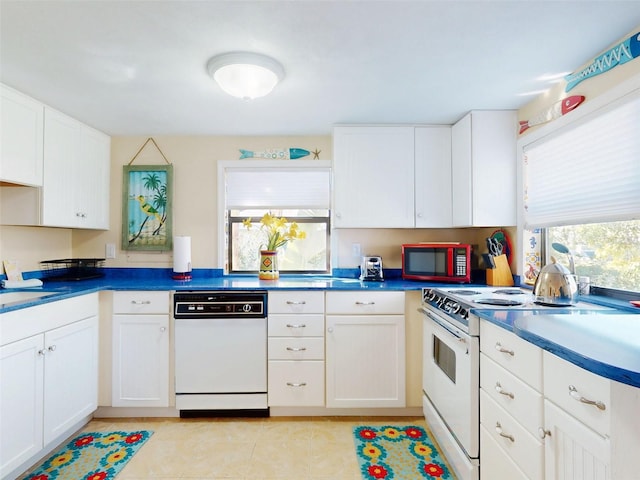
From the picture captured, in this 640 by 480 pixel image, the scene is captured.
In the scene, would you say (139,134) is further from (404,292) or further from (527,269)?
(527,269)

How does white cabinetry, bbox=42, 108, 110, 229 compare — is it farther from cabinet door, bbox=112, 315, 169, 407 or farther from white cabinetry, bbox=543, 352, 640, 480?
white cabinetry, bbox=543, 352, 640, 480

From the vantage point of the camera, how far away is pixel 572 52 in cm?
172

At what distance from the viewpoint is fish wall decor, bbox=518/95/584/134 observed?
1.88 meters

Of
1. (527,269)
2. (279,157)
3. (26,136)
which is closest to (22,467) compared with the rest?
(26,136)

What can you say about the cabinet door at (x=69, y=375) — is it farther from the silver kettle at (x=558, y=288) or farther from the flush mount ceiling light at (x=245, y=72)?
the silver kettle at (x=558, y=288)

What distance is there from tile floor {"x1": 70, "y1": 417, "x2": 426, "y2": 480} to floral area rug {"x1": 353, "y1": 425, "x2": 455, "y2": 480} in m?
0.07

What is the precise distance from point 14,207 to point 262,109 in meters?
1.79

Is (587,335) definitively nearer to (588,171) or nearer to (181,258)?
(588,171)

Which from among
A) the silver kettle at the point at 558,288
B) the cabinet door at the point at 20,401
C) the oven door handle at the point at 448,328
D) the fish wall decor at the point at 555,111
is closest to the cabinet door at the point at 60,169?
the cabinet door at the point at 20,401

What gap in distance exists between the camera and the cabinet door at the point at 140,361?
2.42 metres

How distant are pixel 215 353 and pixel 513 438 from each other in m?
1.84

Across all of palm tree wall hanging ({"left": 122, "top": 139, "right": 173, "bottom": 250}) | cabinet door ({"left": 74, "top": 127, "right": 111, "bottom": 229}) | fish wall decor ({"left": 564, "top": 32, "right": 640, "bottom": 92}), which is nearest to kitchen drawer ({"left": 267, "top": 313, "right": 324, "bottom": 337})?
palm tree wall hanging ({"left": 122, "top": 139, "right": 173, "bottom": 250})

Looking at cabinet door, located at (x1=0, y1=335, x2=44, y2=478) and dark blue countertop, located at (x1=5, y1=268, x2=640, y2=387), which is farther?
cabinet door, located at (x1=0, y1=335, x2=44, y2=478)

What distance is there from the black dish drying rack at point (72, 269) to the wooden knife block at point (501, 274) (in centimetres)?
315
